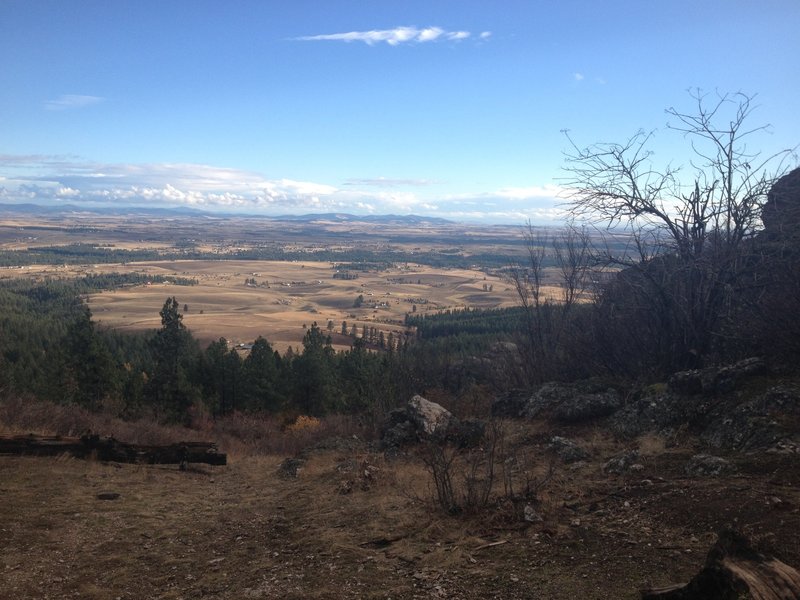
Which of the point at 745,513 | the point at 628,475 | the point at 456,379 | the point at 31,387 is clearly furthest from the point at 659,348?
the point at 31,387

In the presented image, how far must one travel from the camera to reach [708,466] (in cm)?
733

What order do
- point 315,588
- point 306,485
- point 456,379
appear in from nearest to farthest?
point 315,588, point 306,485, point 456,379

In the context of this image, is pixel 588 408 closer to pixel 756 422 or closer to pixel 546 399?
pixel 546 399

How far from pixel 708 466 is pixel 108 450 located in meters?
12.9

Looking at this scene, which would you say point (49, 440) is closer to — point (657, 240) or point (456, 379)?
point (657, 240)

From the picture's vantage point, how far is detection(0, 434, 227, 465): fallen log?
12.3m

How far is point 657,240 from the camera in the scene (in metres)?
12.8

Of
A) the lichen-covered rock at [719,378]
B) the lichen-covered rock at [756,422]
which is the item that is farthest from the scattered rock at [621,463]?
the lichen-covered rock at [719,378]

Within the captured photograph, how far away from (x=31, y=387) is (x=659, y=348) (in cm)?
3327

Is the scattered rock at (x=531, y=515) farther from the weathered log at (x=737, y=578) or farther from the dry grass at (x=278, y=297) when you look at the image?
the dry grass at (x=278, y=297)

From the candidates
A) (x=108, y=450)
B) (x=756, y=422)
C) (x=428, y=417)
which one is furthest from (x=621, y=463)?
(x=108, y=450)

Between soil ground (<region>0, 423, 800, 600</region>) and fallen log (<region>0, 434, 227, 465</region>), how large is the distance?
8.16ft

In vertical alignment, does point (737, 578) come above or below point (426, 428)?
above

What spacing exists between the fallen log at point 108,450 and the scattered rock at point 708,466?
10.7 meters
